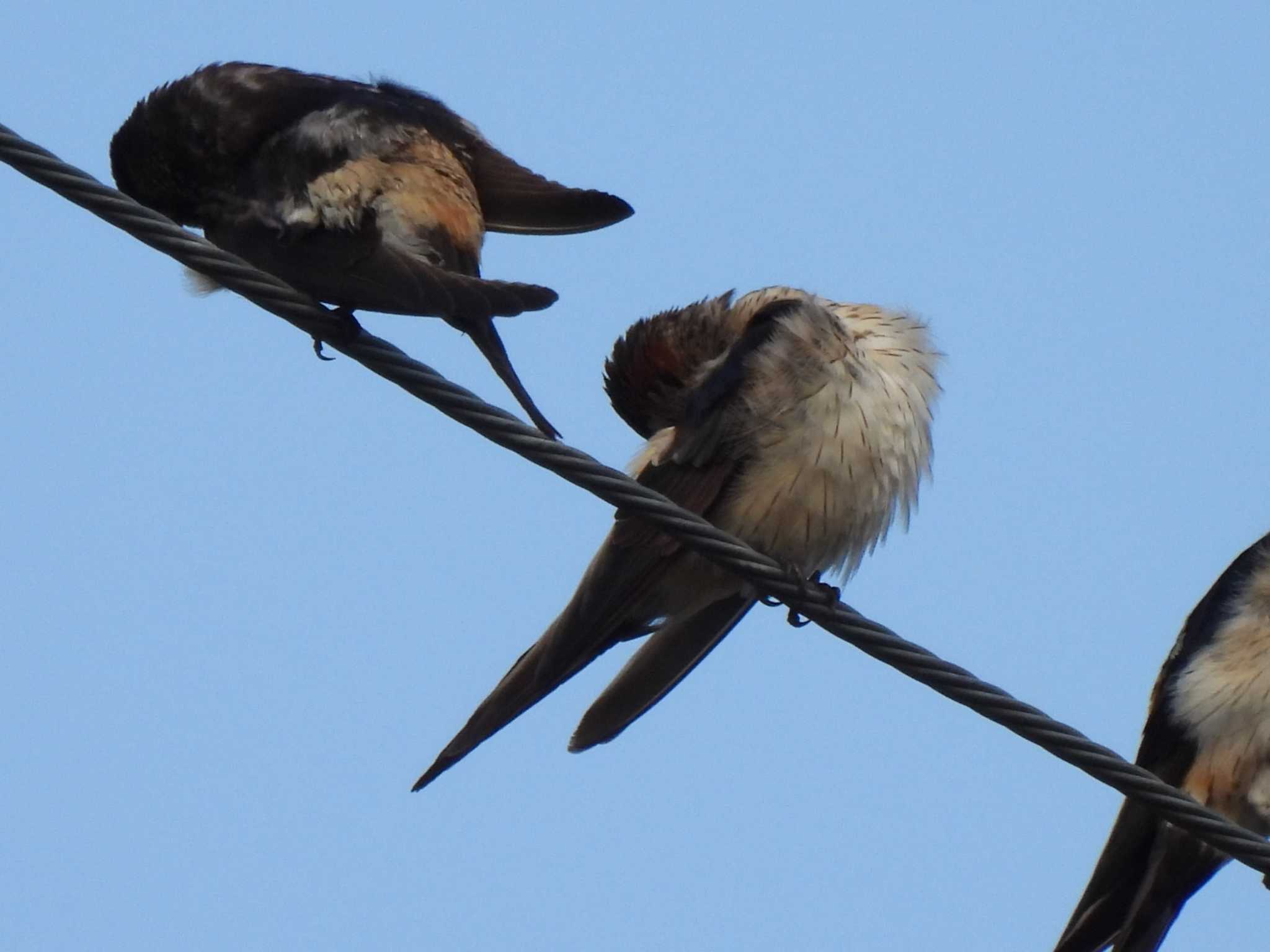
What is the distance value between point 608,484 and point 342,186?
1133 millimetres

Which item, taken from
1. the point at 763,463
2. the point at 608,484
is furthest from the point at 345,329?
the point at 763,463

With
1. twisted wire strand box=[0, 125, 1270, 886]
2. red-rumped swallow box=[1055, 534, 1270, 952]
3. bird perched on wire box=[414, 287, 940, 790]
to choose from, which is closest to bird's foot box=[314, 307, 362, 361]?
twisted wire strand box=[0, 125, 1270, 886]

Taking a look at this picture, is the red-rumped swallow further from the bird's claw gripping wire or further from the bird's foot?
the bird's foot

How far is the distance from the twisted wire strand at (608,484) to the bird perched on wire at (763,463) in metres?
0.62

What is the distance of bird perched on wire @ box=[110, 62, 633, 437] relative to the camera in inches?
161

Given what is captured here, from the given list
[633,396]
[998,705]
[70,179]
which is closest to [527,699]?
[633,396]

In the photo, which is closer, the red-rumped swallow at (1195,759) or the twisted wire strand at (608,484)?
the twisted wire strand at (608,484)

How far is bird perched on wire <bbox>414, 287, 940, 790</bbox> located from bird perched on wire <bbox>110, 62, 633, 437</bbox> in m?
0.52

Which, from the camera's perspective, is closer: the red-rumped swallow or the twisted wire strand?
the twisted wire strand

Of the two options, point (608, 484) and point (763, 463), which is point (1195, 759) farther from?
point (608, 484)

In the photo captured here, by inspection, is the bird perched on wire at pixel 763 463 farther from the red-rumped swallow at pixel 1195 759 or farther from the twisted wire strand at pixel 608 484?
the red-rumped swallow at pixel 1195 759

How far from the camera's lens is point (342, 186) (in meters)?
4.41

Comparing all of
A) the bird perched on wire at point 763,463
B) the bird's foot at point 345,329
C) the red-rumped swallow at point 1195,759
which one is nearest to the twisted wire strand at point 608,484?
the bird's foot at point 345,329

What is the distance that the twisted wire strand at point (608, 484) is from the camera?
11.4ft
